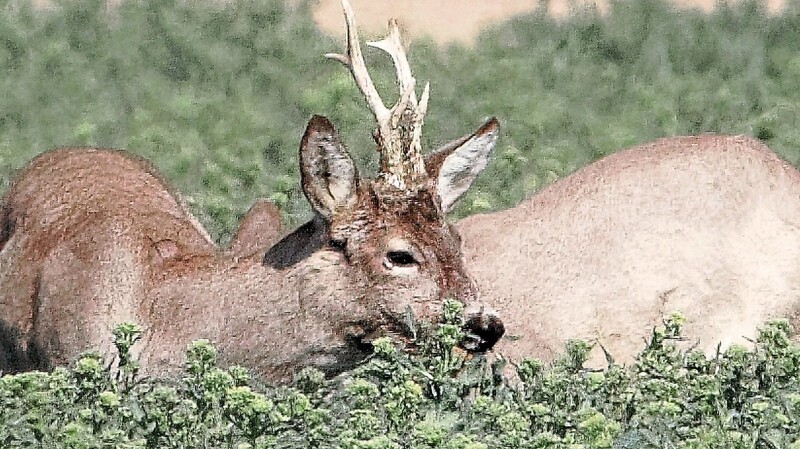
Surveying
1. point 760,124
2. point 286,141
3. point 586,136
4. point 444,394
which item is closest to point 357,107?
point 286,141

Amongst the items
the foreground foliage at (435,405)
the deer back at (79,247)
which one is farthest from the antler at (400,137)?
the foreground foliage at (435,405)

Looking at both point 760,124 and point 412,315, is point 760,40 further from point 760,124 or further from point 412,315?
point 412,315

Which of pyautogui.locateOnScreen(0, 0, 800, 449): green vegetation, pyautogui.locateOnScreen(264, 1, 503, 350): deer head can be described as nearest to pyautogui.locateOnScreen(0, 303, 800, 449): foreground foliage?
pyautogui.locateOnScreen(0, 0, 800, 449): green vegetation

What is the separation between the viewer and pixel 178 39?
614 inches

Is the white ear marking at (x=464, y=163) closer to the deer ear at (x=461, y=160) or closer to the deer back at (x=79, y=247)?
the deer ear at (x=461, y=160)

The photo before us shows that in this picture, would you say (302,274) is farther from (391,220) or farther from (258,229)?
(258,229)

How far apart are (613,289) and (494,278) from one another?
21.9 inches

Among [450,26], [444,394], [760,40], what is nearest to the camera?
[444,394]

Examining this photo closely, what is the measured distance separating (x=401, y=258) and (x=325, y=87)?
561 centimetres

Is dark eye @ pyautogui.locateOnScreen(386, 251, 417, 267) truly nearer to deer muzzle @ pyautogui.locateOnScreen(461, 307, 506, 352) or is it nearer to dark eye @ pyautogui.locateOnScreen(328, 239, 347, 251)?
dark eye @ pyautogui.locateOnScreen(328, 239, 347, 251)

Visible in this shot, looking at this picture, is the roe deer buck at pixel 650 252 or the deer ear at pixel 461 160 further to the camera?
the roe deer buck at pixel 650 252

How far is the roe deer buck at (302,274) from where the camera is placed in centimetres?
785

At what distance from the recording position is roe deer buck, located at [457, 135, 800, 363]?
28.3 feet

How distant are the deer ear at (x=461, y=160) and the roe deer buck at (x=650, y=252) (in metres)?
0.58
